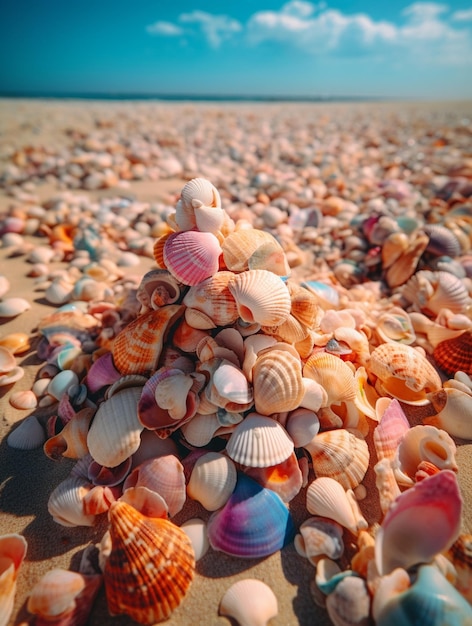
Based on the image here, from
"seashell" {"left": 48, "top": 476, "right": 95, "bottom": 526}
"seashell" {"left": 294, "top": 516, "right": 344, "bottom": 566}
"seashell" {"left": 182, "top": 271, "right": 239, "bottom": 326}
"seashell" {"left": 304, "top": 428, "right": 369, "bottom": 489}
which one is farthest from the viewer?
"seashell" {"left": 182, "top": 271, "right": 239, "bottom": 326}

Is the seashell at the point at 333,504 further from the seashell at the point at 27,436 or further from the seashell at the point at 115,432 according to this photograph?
the seashell at the point at 27,436

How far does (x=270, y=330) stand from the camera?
1866 millimetres

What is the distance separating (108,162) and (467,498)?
7010 millimetres

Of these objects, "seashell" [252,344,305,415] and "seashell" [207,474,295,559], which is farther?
"seashell" [252,344,305,415]

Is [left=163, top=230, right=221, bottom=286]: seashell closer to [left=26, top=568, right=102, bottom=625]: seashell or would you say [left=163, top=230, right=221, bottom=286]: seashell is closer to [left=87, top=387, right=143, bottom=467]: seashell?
[left=87, top=387, right=143, bottom=467]: seashell

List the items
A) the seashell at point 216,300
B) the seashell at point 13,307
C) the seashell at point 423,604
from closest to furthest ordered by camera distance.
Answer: the seashell at point 423,604
the seashell at point 216,300
the seashell at point 13,307

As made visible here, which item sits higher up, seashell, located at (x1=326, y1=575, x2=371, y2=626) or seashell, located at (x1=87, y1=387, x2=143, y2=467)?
seashell, located at (x1=87, y1=387, x2=143, y2=467)

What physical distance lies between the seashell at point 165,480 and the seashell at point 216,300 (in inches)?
28.8

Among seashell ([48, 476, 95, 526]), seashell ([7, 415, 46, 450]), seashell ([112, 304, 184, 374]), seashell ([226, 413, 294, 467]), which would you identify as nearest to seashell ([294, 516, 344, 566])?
seashell ([226, 413, 294, 467])

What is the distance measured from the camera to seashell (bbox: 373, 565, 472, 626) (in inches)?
45.0

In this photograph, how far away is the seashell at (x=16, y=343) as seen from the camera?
99.3 inches

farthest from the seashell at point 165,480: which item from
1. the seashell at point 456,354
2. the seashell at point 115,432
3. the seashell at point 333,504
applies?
the seashell at point 456,354

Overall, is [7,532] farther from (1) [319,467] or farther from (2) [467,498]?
(2) [467,498]

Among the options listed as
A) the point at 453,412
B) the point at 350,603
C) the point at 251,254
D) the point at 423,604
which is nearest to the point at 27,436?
the point at 251,254
